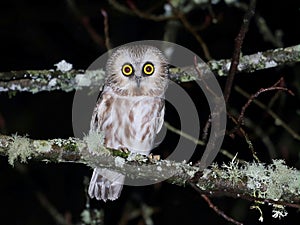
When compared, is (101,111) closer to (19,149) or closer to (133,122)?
(133,122)

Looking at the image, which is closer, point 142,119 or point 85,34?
point 142,119

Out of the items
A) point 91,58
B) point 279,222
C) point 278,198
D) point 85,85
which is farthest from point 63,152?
point 91,58

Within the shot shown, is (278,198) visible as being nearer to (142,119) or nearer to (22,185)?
(142,119)

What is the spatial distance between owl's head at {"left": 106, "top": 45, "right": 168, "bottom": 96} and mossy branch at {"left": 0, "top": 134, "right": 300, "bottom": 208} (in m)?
1.29

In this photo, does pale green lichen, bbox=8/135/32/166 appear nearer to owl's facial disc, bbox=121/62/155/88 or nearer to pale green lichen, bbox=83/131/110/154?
pale green lichen, bbox=83/131/110/154

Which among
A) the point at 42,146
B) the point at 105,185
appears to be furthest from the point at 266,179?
the point at 105,185

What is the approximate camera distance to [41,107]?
6.83 meters

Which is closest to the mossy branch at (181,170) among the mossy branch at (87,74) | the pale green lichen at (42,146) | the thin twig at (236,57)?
the pale green lichen at (42,146)

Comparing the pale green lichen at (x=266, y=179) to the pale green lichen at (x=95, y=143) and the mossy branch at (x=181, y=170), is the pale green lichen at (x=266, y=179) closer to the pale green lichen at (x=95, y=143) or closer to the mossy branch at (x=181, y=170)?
the mossy branch at (x=181, y=170)

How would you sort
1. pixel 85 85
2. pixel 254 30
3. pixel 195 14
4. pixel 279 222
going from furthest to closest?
pixel 195 14
pixel 254 30
pixel 279 222
pixel 85 85

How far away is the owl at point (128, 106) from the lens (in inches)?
164

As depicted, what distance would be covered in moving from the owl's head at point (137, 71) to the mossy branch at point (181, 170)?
1294 mm

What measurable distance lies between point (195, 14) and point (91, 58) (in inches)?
51.9

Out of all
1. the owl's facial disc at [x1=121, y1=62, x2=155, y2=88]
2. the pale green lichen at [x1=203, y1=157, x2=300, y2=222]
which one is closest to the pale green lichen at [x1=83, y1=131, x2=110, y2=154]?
the pale green lichen at [x1=203, y1=157, x2=300, y2=222]
